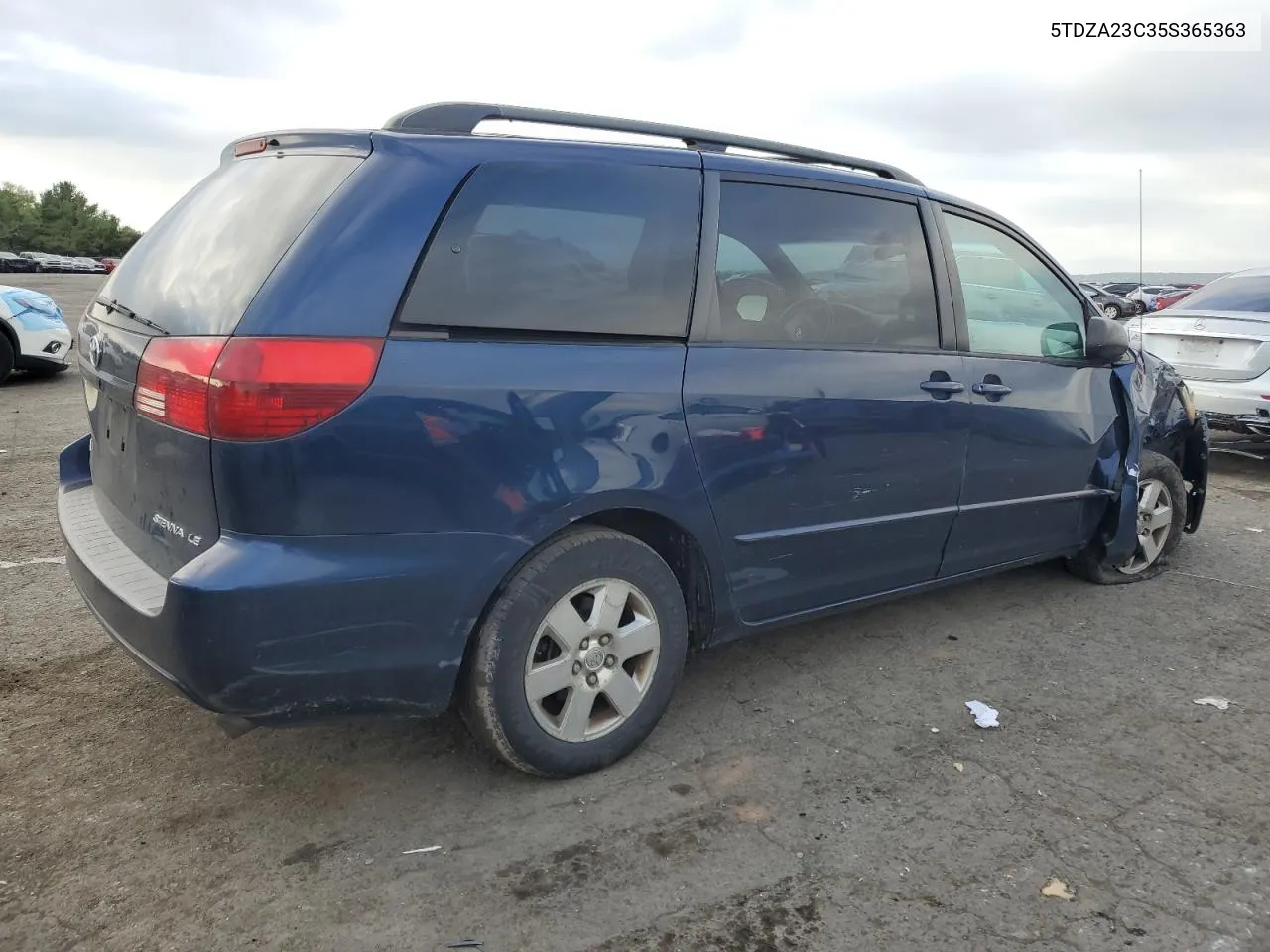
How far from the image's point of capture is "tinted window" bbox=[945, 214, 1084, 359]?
391 centimetres

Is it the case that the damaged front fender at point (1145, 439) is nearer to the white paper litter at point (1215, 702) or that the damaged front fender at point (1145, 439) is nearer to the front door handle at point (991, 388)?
the front door handle at point (991, 388)

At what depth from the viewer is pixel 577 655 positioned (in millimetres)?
2838

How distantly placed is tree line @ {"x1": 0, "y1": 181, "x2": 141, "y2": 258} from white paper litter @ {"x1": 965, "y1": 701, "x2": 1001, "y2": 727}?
105m

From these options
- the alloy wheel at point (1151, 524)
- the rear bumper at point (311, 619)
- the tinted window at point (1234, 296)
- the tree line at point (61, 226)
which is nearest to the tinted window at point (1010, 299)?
the alloy wheel at point (1151, 524)

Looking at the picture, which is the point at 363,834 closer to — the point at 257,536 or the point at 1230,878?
the point at 257,536

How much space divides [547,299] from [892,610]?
243 cm

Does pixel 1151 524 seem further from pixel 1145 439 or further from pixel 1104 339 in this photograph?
pixel 1104 339

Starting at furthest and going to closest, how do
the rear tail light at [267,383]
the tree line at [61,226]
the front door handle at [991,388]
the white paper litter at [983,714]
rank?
the tree line at [61,226] → the front door handle at [991,388] → the white paper litter at [983,714] → the rear tail light at [267,383]

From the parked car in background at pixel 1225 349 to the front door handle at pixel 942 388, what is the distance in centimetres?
465

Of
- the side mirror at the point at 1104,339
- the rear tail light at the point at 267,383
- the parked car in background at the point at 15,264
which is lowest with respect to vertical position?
the side mirror at the point at 1104,339

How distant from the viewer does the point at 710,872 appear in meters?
2.52

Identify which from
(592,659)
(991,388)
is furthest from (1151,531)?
(592,659)

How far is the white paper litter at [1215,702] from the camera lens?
139 inches

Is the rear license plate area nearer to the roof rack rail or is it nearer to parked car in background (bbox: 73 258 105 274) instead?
the roof rack rail
